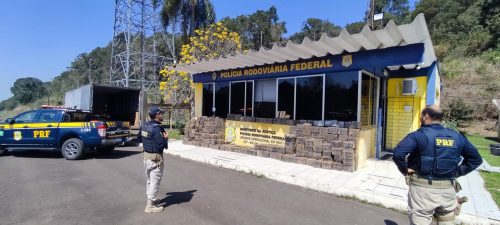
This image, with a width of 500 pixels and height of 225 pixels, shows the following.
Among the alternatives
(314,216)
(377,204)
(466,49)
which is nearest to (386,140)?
(377,204)

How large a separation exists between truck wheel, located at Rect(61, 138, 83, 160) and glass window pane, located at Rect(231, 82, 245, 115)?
5156 millimetres

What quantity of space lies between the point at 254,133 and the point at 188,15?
1190 centimetres

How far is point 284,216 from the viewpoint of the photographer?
Result: 4.44 meters

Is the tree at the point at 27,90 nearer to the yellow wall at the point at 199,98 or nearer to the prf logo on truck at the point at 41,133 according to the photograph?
the yellow wall at the point at 199,98

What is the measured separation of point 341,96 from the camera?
7957mm

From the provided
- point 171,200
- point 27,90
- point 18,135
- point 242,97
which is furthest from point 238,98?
point 27,90

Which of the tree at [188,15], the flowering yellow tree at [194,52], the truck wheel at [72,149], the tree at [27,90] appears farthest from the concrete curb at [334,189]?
the tree at [27,90]

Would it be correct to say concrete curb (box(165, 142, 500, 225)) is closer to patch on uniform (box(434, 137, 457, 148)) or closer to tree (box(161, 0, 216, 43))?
patch on uniform (box(434, 137, 457, 148))

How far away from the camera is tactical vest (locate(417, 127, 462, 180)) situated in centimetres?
282

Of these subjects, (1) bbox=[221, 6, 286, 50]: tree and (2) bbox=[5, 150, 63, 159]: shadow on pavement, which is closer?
(2) bbox=[5, 150, 63, 159]: shadow on pavement

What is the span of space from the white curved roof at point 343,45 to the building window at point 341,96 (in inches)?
27.7

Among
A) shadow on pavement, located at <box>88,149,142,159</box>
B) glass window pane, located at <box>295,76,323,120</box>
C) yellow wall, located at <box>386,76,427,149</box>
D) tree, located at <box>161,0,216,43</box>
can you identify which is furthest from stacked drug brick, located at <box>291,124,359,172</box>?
tree, located at <box>161,0,216,43</box>

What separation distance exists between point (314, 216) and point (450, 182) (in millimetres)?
2091

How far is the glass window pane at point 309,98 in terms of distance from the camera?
8352mm
